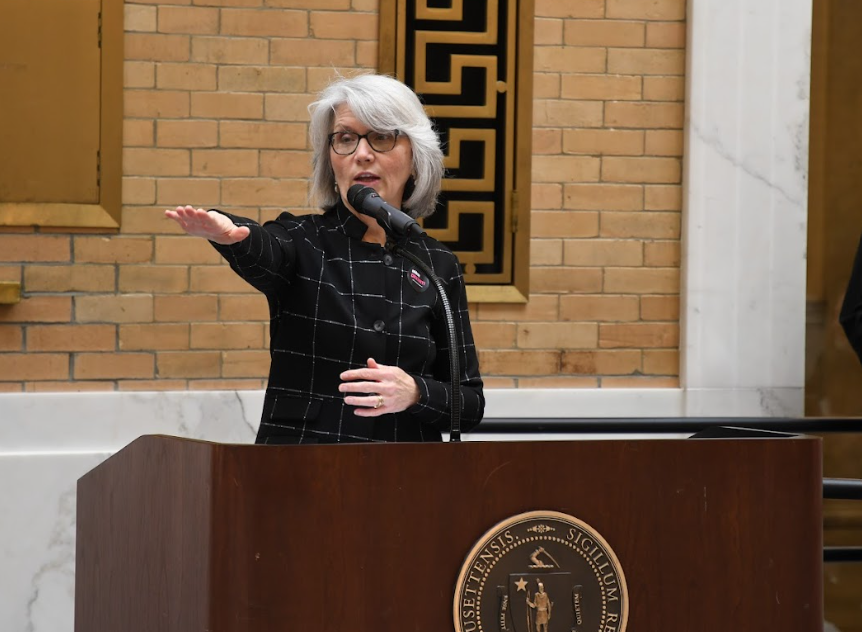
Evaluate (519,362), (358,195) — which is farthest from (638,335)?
(358,195)

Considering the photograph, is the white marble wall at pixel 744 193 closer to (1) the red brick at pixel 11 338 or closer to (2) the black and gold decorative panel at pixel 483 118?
(2) the black and gold decorative panel at pixel 483 118

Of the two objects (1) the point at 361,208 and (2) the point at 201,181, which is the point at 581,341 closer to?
(2) the point at 201,181

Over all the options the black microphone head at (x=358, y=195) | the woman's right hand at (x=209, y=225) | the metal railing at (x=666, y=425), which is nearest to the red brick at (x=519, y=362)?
the metal railing at (x=666, y=425)

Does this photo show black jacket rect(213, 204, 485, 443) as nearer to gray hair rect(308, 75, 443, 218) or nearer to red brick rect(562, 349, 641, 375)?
gray hair rect(308, 75, 443, 218)

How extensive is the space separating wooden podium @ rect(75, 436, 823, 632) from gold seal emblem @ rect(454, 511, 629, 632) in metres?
0.01

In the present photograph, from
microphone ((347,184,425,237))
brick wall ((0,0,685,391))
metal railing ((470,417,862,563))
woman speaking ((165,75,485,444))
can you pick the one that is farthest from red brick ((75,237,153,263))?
microphone ((347,184,425,237))

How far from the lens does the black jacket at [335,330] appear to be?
2.09 m

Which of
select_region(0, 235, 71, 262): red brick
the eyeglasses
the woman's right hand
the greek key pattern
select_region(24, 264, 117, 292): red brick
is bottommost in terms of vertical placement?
select_region(24, 264, 117, 292): red brick

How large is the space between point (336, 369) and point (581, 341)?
2129 mm

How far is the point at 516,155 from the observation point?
4.08 meters

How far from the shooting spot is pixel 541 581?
161 centimetres

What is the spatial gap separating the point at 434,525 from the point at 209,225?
584mm

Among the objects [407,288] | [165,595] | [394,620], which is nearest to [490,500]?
[394,620]

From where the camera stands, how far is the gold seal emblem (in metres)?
1.59
